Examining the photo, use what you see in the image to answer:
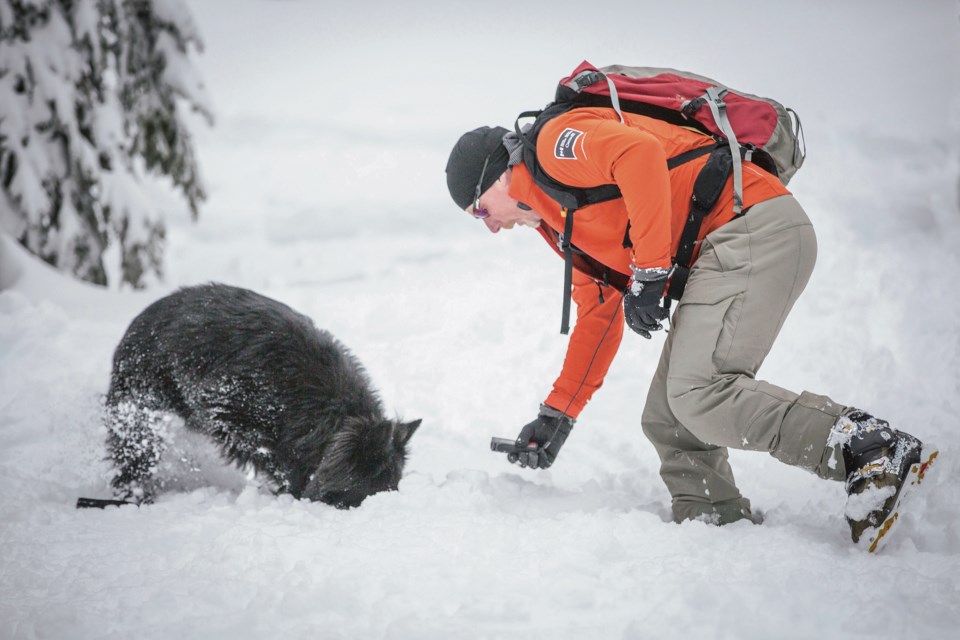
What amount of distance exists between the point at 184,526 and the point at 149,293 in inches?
240

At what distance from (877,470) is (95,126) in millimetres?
8821

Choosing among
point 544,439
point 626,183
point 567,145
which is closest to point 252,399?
point 544,439

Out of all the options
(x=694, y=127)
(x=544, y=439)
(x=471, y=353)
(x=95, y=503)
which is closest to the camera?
(x=694, y=127)

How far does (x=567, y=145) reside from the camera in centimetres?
282

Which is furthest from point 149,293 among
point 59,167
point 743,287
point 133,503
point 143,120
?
point 743,287

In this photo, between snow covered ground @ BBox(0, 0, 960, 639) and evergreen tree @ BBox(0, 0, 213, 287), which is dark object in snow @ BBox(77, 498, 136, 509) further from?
evergreen tree @ BBox(0, 0, 213, 287)

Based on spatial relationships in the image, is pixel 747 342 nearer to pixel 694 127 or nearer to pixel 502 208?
pixel 694 127

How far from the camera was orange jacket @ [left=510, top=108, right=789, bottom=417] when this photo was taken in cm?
266

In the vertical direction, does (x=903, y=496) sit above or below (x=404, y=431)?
above

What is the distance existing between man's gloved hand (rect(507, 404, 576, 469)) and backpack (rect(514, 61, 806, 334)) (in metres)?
0.93

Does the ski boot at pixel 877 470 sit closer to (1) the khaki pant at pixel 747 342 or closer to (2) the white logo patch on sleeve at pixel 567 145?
(1) the khaki pant at pixel 747 342

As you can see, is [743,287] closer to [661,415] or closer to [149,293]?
[661,415]

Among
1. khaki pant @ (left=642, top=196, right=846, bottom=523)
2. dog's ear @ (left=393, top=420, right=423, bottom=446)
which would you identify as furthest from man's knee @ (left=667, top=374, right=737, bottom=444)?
dog's ear @ (left=393, top=420, right=423, bottom=446)

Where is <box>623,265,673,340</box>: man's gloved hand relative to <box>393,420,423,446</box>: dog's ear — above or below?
above
